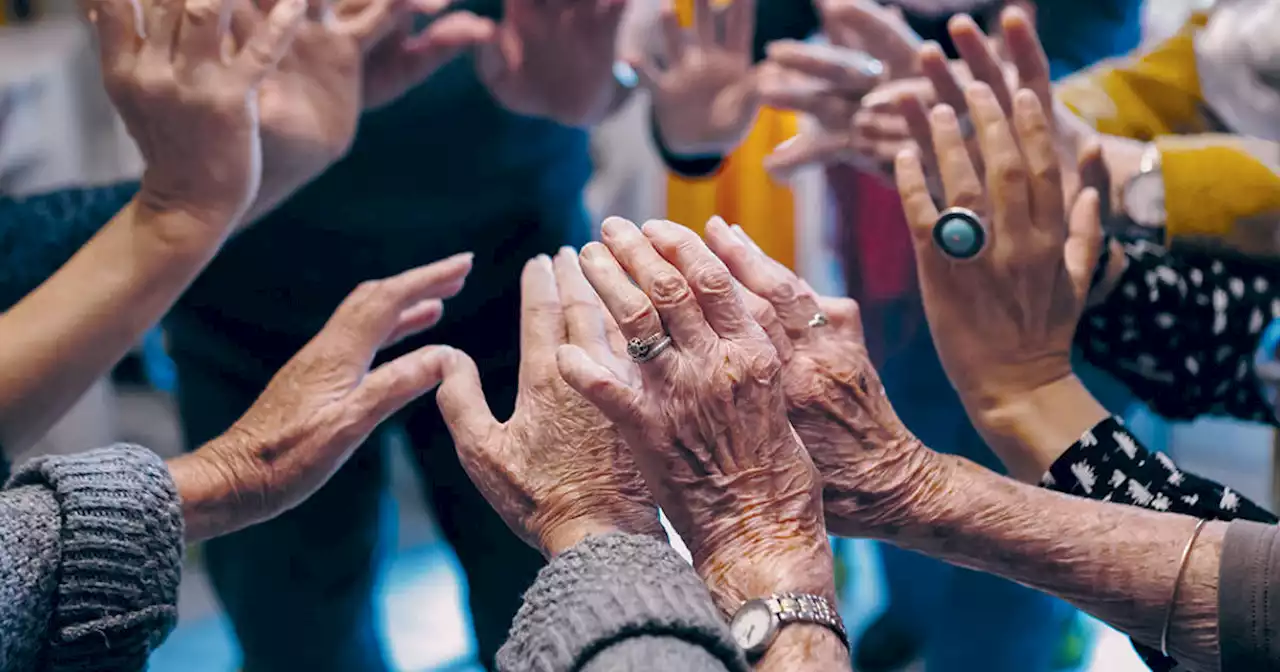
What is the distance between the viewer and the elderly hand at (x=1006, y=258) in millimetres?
837

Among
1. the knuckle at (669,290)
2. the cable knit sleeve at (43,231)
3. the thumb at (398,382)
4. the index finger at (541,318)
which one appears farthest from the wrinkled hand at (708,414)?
the cable knit sleeve at (43,231)

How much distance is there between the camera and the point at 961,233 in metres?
0.83

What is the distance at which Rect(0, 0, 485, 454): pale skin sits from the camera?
0.80 metres

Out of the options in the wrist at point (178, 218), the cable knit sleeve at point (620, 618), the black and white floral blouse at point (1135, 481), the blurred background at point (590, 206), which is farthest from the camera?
the blurred background at point (590, 206)

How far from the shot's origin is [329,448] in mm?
823

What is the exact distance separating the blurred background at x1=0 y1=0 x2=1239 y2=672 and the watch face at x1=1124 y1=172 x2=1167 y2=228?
0.36m

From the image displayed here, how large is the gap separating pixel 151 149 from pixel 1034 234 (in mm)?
678

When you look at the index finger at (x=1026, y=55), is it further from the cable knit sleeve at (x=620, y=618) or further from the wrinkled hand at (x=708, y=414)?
the cable knit sleeve at (x=620, y=618)

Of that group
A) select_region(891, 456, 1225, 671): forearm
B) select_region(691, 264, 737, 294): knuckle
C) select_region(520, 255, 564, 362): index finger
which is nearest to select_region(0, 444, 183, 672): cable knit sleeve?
select_region(520, 255, 564, 362): index finger

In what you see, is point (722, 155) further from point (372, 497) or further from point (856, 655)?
point (856, 655)

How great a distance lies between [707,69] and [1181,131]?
Result: 50 centimetres

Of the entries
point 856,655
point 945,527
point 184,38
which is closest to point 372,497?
point 184,38

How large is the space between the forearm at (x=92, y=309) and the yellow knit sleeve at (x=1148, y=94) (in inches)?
32.4

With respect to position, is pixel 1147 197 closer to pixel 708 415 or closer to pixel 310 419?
pixel 708 415
